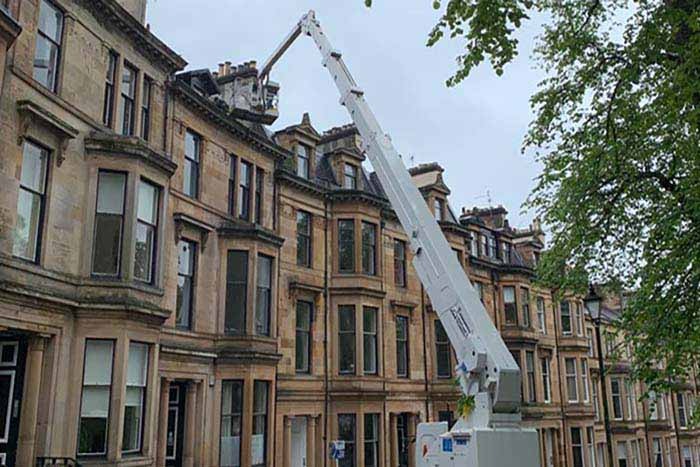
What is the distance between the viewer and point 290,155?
2283 centimetres

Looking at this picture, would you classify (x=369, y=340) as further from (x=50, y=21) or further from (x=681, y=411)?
(x=681, y=411)

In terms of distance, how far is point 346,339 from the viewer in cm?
2339

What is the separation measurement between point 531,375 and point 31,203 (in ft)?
90.1

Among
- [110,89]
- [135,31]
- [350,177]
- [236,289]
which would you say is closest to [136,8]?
[135,31]

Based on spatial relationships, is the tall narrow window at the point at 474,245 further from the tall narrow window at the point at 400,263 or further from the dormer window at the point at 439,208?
the tall narrow window at the point at 400,263

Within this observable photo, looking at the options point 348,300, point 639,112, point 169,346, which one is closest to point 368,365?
point 348,300

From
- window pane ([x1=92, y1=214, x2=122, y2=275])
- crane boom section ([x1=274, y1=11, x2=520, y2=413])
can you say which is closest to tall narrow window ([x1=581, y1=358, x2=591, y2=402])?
crane boom section ([x1=274, y1=11, x2=520, y2=413])

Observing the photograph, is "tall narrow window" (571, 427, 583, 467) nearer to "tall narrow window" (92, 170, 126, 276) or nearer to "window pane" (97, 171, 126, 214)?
"tall narrow window" (92, 170, 126, 276)

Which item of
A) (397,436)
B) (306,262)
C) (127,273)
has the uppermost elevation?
(306,262)

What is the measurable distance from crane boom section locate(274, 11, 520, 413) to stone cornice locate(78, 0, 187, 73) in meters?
4.92

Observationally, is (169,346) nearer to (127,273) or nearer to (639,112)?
(127,273)

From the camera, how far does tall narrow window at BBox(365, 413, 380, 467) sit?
23062 mm

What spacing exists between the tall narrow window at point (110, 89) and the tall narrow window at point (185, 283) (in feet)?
13.5

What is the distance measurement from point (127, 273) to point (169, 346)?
3.32 meters
